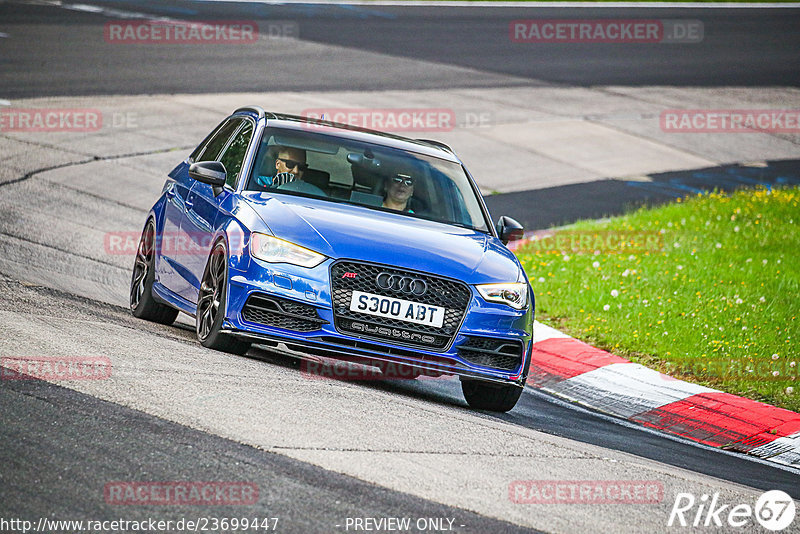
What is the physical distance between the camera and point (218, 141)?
384 inches

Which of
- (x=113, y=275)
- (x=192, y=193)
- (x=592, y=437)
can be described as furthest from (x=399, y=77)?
(x=592, y=437)

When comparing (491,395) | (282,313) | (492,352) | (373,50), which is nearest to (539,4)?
(373,50)

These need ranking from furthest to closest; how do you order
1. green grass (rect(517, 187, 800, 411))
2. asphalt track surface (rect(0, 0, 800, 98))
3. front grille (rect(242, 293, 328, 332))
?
asphalt track surface (rect(0, 0, 800, 98))
green grass (rect(517, 187, 800, 411))
front grille (rect(242, 293, 328, 332))

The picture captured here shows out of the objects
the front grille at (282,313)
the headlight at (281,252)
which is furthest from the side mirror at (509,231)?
the front grille at (282,313)

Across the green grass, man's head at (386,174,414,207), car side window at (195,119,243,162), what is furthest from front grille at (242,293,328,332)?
the green grass

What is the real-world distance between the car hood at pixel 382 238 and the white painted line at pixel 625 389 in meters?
1.68

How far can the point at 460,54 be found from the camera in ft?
98.3

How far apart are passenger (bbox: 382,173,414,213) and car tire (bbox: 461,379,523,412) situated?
1.34m

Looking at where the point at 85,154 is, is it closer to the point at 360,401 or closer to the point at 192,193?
the point at 192,193

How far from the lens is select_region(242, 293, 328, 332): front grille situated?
7297 mm

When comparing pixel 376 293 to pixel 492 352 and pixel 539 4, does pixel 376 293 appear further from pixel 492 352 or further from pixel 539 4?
pixel 539 4

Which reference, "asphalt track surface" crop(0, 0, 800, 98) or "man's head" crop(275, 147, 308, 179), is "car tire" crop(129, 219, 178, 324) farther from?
"asphalt track surface" crop(0, 0, 800, 98)

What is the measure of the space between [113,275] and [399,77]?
1541 cm

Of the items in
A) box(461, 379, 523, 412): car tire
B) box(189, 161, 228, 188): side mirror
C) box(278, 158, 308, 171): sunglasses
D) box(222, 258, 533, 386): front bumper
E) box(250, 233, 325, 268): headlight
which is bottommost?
box(461, 379, 523, 412): car tire
